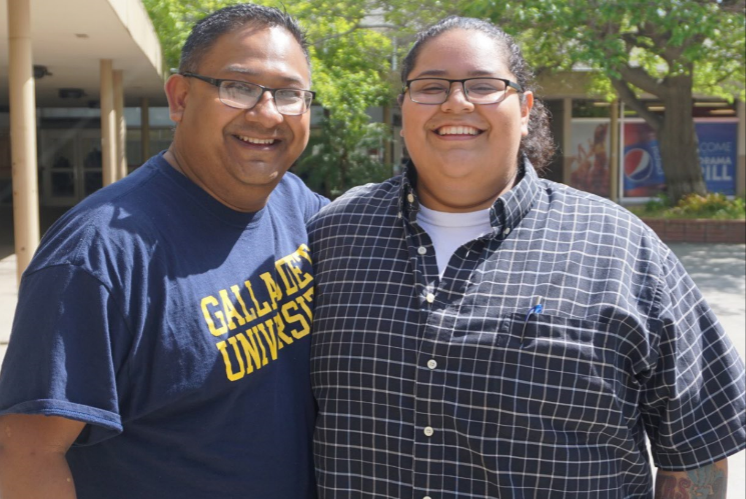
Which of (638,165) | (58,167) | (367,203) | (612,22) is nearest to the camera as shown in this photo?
(367,203)

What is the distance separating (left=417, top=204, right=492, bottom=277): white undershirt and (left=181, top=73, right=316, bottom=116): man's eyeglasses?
1.57ft

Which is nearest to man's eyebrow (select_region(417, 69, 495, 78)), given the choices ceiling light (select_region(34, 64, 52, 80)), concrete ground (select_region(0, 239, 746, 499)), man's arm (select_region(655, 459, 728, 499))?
man's arm (select_region(655, 459, 728, 499))

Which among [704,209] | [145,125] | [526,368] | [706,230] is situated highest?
[145,125]

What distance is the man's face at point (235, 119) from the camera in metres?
2.17

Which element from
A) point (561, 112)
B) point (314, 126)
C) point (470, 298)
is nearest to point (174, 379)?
point (470, 298)

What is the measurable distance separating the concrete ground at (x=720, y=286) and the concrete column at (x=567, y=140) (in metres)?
8.31

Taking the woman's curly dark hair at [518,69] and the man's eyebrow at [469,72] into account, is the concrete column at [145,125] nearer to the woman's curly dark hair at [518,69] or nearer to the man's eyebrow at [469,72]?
the woman's curly dark hair at [518,69]

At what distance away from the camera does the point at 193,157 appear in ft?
7.26

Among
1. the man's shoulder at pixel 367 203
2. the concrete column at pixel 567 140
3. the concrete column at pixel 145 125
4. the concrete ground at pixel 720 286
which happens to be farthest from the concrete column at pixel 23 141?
the concrete column at pixel 567 140

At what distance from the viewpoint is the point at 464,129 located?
2232 mm

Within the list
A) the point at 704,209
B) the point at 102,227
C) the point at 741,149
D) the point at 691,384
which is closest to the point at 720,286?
the point at 704,209

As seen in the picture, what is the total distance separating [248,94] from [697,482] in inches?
61.5

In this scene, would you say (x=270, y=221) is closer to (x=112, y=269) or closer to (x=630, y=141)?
(x=112, y=269)

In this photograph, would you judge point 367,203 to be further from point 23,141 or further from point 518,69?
point 23,141
